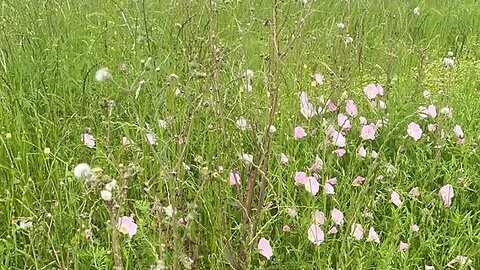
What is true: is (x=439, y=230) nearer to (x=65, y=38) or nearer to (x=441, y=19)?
(x=65, y=38)

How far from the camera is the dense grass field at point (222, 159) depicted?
1.62 m

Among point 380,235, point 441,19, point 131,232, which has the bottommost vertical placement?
point 441,19

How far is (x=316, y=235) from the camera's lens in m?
1.73

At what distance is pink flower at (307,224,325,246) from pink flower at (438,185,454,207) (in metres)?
0.47

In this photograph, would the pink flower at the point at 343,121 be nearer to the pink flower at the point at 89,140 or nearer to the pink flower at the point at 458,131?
the pink flower at the point at 458,131

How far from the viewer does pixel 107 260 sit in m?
1.57

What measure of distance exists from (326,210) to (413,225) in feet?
0.86

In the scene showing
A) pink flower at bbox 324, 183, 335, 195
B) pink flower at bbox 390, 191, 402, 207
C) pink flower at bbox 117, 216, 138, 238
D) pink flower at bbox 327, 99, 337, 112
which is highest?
pink flower at bbox 117, 216, 138, 238

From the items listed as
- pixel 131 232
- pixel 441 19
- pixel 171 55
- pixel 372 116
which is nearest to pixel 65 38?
pixel 171 55

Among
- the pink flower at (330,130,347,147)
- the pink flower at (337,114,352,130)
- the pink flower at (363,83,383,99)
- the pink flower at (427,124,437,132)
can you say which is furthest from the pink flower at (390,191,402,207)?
the pink flower at (363,83,383,99)

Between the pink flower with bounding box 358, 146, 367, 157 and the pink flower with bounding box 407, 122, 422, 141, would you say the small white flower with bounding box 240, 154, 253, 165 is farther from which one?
the pink flower with bounding box 407, 122, 422, 141

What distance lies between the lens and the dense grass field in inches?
63.7

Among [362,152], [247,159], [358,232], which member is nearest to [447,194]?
[362,152]

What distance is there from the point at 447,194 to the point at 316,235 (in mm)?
511
